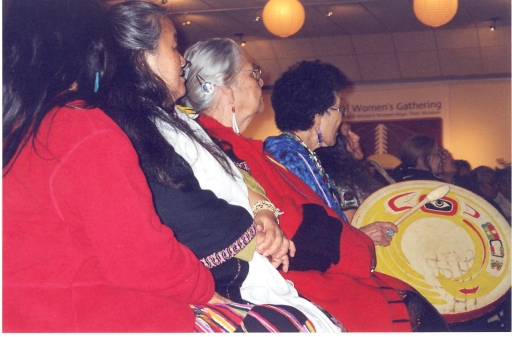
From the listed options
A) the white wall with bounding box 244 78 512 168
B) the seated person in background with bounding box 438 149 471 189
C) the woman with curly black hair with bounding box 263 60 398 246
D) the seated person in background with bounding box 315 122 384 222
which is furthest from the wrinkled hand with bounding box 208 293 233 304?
the white wall with bounding box 244 78 512 168

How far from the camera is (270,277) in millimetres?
1511

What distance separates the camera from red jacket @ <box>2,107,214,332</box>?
1.10 meters

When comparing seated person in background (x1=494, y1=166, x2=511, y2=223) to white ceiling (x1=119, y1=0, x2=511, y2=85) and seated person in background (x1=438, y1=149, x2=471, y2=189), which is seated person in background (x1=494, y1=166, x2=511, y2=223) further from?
white ceiling (x1=119, y1=0, x2=511, y2=85)

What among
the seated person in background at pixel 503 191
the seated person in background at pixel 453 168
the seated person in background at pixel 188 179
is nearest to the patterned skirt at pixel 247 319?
the seated person in background at pixel 188 179

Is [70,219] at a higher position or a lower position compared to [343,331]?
higher

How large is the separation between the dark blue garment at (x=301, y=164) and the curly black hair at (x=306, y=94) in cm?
16

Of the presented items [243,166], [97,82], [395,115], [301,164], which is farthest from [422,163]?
[395,115]

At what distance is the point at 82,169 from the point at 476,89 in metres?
9.98

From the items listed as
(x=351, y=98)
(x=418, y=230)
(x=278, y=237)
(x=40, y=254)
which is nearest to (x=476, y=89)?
(x=351, y=98)

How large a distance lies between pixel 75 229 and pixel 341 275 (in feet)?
3.31

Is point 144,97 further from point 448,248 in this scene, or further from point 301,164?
point 448,248

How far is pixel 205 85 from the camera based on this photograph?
2264mm

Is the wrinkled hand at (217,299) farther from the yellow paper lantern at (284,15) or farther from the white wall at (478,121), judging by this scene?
the white wall at (478,121)

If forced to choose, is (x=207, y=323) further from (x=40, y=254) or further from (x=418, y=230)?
(x=418, y=230)
